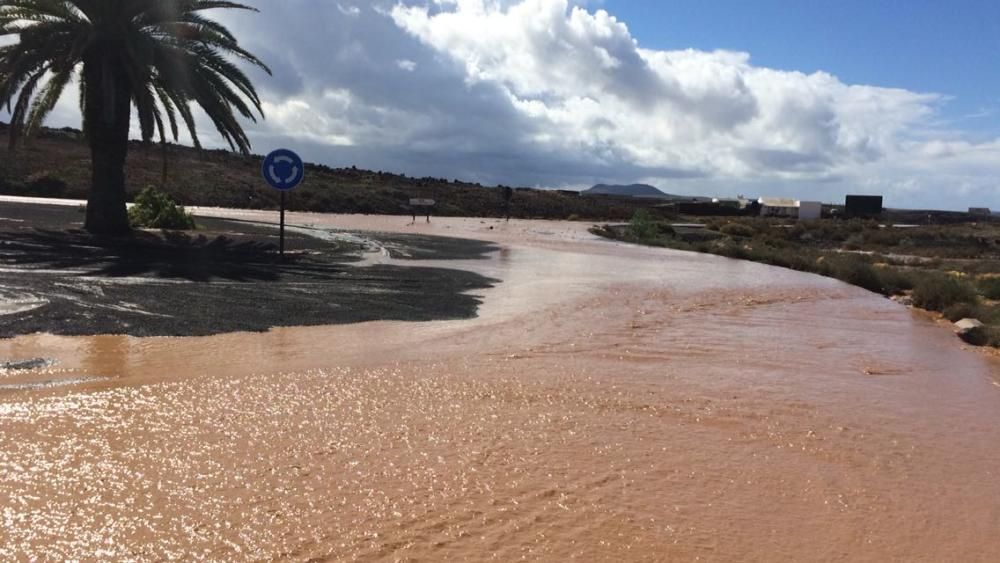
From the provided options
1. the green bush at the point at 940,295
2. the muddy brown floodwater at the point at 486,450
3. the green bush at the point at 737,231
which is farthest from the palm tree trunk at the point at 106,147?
the green bush at the point at 737,231

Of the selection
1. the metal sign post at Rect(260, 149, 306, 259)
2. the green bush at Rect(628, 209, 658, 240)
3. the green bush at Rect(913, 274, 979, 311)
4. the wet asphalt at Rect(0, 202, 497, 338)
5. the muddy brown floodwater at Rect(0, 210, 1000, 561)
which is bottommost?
the muddy brown floodwater at Rect(0, 210, 1000, 561)

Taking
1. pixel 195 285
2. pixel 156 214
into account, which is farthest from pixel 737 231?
pixel 195 285

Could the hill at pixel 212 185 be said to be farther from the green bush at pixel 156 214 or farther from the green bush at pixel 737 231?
the green bush at pixel 737 231

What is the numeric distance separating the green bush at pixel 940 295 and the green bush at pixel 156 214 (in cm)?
1780

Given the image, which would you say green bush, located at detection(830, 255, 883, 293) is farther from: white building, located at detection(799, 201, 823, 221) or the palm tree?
white building, located at detection(799, 201, 823, 221)

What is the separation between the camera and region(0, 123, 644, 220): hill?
46250mm

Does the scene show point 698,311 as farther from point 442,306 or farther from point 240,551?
point 240,551

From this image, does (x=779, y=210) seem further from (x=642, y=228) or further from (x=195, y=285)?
(x=195, y=285)

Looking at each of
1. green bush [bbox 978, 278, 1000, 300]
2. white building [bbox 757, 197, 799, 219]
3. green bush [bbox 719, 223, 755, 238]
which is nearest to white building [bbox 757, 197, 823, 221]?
white building [bbox 757, 197, 799, 219]

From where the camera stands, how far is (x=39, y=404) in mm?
5621

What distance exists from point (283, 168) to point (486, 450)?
11.9 meters

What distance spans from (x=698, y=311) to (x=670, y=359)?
4626mm

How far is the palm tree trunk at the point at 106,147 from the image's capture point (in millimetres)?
17797

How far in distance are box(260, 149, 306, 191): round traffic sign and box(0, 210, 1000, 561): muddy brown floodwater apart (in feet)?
23.4
